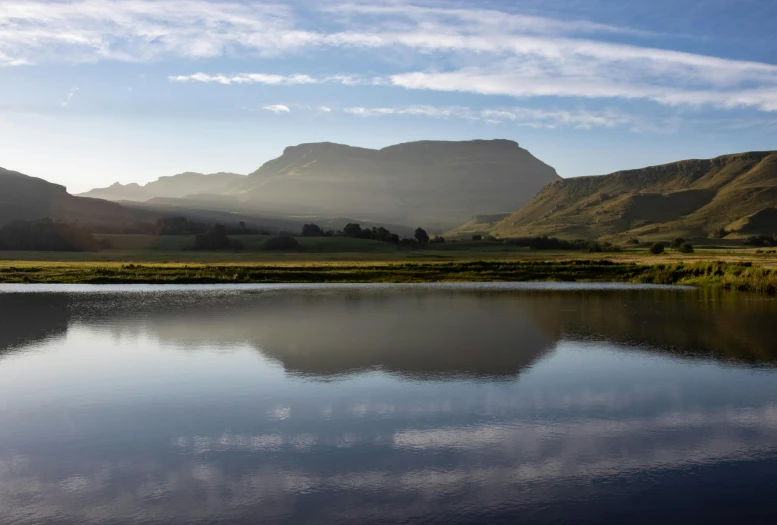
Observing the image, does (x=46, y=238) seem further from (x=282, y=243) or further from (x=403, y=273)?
(x=403, y=273)

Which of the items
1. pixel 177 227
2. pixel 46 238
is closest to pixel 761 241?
pixel 177 227

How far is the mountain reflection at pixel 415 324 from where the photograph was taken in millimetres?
28375

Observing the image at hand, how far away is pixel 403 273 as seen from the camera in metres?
82.6

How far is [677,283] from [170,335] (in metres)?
54.5

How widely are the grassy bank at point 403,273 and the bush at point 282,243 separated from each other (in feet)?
155

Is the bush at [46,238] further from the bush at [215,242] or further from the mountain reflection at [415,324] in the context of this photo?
the mountain reflection at [415,324]

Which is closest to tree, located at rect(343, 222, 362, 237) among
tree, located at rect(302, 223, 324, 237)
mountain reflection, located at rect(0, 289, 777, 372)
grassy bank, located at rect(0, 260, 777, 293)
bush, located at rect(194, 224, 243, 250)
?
tree, located at rect(302, 223, 324, 237)

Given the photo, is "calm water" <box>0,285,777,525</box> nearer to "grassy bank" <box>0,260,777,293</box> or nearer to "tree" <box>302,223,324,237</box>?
"grassy bank" <box>0,260,777,293</box>

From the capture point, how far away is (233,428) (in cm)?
1808

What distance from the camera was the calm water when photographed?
1330 cm

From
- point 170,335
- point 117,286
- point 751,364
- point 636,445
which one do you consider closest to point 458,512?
point 636,445

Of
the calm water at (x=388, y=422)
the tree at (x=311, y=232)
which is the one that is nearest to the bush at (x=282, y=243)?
the tree at (x=311, y=232)

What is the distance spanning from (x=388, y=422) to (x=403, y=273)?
64138mm

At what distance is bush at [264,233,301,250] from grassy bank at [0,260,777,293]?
47.2 m
